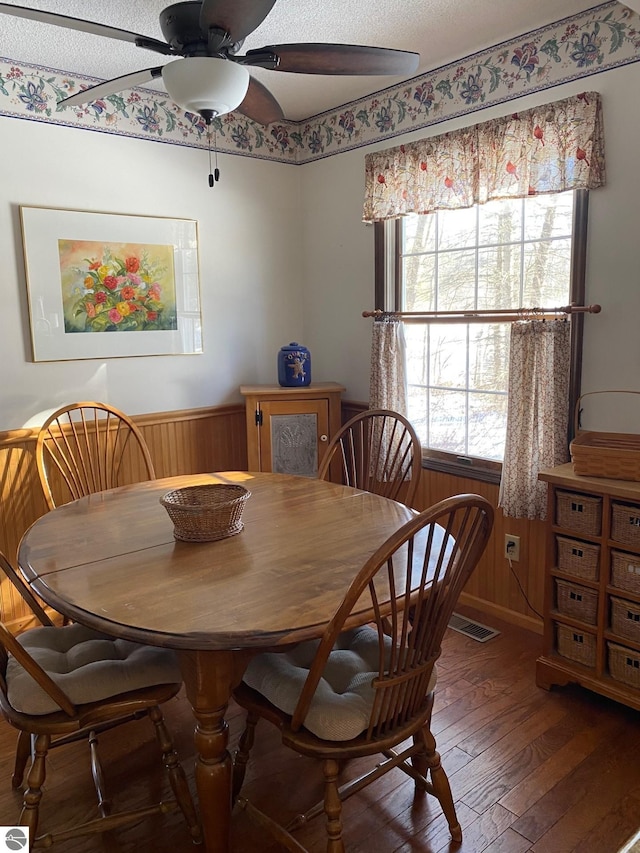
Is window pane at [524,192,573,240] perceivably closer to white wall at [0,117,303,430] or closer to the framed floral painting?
white wall at [0,117,303,430]

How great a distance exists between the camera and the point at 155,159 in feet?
10.7

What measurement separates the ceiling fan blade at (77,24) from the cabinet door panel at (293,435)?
184 centimetres

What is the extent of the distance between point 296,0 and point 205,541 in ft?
6.17

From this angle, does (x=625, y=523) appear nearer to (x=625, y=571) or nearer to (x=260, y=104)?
(x=625, y=571)

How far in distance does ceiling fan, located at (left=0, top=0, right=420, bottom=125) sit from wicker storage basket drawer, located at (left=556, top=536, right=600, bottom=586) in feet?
5.42

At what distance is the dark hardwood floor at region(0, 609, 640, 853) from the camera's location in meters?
1.78

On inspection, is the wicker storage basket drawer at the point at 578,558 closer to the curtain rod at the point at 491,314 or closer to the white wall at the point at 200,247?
the curtain rod at the point at 491,314

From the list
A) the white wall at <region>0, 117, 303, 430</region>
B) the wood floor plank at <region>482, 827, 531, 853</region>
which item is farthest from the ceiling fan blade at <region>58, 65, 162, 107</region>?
the wood floor plank at <region>482, 827, 531, 853</region>

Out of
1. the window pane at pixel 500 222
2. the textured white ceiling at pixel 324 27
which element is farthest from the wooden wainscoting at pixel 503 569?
the textured white ceiling at pixel 324 27

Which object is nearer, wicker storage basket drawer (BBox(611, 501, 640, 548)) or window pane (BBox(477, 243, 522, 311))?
wicker storage basket drawer (BBox(611, 501, 640, 548))

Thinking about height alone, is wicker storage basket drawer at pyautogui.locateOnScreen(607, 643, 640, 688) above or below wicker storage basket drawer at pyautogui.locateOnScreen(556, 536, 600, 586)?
below

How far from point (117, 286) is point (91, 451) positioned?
80 centimetres

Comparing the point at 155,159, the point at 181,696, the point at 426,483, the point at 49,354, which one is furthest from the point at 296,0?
the point at 181,696

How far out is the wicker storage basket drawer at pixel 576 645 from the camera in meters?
2.32
